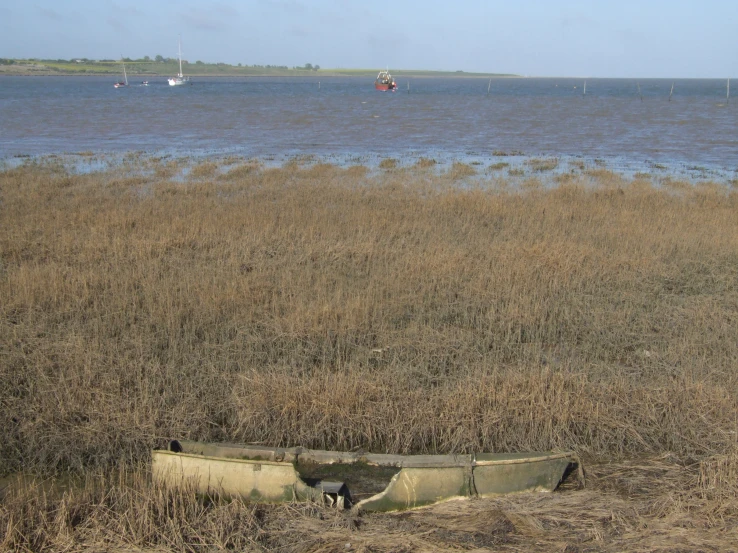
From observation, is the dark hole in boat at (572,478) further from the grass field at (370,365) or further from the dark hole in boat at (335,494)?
the dark hole in boat at (335,494)

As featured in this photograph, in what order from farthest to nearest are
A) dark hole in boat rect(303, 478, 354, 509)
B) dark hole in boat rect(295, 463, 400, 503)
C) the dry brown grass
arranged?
dark hole in boat rect(295, 463, 400, 503) → dark hole in boat rect(303, 478, 354, 509) → the dry brown grass

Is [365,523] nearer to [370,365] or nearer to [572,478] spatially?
[572,478]

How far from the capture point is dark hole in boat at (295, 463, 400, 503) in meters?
4.50

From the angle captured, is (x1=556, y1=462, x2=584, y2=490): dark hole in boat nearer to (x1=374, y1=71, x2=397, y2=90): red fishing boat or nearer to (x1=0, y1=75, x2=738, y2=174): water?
(x1=0, y1=75, x2=738, y2=174): water

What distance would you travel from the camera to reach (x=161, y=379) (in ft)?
19.0

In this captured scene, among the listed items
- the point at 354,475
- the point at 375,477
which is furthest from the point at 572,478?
the point at 354,475

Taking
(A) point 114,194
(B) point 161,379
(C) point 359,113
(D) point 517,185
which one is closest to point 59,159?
(A) point 114,194

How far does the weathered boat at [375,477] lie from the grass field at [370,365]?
128mm

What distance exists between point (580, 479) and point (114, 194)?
40.5 feet

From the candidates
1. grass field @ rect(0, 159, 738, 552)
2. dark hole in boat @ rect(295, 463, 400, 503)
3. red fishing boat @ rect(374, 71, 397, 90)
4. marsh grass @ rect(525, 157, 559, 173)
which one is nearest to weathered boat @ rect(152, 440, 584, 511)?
dark hole in boat @ rect(295, 463, 400, 503)

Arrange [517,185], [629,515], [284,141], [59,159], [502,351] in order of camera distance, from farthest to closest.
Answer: [284,141] < [59,159] < [517,185] < [502,351] < [629,515]

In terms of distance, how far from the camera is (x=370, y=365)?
6.23 metres

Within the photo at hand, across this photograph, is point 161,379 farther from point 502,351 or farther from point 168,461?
point 502,351

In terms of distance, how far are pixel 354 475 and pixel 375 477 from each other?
147mm
